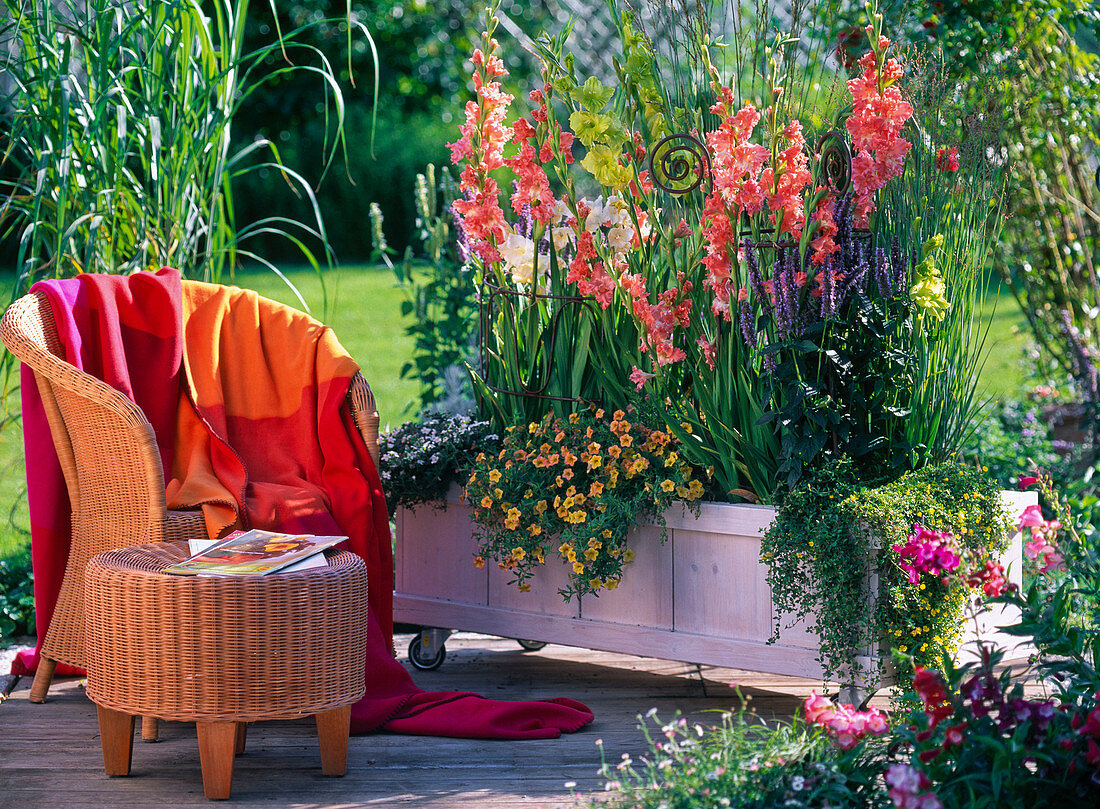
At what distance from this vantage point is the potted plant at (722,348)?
2121mm

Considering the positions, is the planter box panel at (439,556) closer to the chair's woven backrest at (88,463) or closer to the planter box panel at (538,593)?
the planter box panel at (538,593)

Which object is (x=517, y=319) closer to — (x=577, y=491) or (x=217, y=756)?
(x=577, y=491)

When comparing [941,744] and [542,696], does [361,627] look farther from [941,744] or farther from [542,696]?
[941,744]

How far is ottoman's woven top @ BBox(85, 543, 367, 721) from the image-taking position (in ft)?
6.00

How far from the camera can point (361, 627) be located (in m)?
2.00

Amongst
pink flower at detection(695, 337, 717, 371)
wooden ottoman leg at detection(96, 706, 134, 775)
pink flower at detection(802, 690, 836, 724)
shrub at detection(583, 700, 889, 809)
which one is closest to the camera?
shrub at detection(583, 700, 889, 809)

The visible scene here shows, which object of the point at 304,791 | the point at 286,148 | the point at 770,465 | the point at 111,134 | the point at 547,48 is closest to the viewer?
the point at 304,791

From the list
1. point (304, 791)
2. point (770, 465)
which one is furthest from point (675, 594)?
point (304, 791)

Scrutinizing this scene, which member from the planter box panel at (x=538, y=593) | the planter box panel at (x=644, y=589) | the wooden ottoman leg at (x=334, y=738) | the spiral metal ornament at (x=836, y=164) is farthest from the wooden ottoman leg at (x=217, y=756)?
the spiral metal ornament at (x=836, y=164)

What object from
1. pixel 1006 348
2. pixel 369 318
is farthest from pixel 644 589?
pixel 369 318

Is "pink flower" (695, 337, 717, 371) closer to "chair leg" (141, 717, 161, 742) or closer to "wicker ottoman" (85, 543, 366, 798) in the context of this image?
"wicker ottoman" (85, 543, 366, 798)

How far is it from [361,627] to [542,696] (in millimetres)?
623

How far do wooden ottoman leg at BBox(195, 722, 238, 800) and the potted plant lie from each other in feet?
2.38

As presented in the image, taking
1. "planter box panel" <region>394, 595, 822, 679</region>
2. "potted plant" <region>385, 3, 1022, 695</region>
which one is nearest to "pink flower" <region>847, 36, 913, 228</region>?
"potted plant" <region>385, 3, 1022, 695</region>
